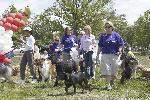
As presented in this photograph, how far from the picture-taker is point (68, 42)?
1439 centimetres

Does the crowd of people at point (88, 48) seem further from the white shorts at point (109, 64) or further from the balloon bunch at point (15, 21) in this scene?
the balloon bunch at point (15, 21)

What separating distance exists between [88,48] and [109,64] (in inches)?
83.0

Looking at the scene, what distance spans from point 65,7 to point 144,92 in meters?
40.7

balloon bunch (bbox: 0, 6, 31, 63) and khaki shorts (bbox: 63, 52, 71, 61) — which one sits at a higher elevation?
balloon bunch (bbox: 0, 6, 31, 63)

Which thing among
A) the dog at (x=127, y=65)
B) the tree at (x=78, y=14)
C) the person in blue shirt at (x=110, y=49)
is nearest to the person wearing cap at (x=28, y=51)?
the dog at (x=127, y=65)

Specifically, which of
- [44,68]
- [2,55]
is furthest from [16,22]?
[44,68]

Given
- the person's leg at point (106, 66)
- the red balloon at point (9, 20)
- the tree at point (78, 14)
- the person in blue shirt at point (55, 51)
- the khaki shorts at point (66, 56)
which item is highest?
the tree at point (78, 14)

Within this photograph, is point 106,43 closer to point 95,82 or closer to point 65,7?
point 95,82

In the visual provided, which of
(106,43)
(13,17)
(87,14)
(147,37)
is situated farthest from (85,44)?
(147,37)

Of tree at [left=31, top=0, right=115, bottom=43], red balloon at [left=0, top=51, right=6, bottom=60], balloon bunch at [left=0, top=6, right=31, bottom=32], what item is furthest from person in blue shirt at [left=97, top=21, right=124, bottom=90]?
tree at [left=31, top=0, right=115, bottom=43]

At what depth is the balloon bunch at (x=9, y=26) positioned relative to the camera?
10703 millimetres

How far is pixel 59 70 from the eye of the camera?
45.4 feet

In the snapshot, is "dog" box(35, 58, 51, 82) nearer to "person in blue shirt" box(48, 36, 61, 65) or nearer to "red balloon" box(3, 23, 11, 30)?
"person in blue shirt" box(48, 36, 61, 65)

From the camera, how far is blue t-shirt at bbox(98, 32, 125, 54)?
42.6ft
